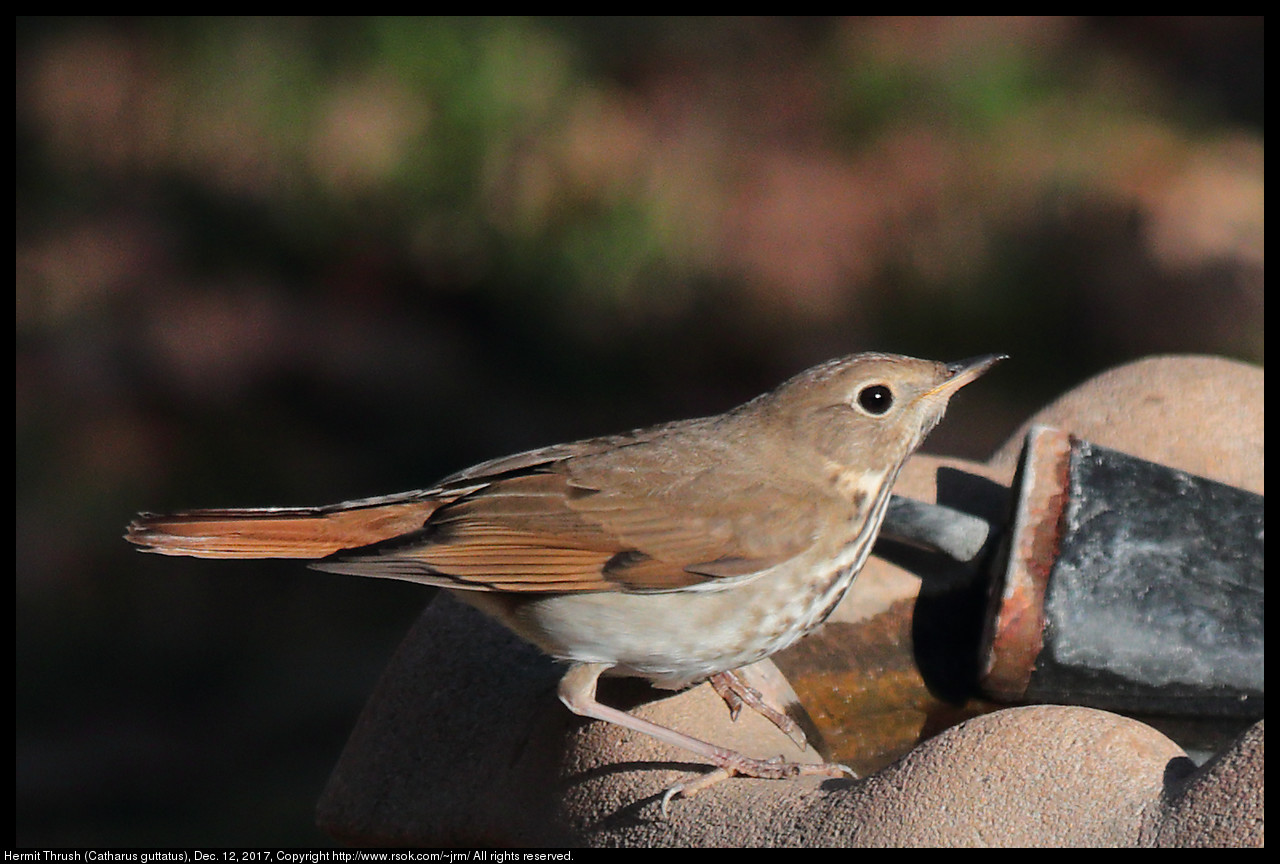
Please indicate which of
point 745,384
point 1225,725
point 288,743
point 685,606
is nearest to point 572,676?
point 685,606

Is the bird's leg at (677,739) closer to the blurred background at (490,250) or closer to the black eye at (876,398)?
the black eye at (876,398)

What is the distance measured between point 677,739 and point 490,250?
5573 millimetres

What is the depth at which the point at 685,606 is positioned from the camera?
2.99 meters

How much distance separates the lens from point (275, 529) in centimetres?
309

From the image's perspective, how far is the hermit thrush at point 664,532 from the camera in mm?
2967

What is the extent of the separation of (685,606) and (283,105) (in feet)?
20.8

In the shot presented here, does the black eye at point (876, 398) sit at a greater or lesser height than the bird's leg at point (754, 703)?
greater

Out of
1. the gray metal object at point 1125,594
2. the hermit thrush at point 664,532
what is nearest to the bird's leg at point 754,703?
the hermit thrush at point 664,532

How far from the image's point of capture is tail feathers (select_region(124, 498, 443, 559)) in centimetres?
303

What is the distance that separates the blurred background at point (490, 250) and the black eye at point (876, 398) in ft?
13.3

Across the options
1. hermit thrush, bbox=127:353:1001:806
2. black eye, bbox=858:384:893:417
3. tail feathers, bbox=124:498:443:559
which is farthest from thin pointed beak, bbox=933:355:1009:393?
tail feathers, bbox=124:498:443:559

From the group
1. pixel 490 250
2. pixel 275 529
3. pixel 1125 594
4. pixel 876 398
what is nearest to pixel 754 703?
pixel 876 398

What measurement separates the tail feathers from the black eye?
100cm

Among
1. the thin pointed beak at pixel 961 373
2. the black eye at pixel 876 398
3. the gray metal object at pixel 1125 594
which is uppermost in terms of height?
the thin pointed beak at pixel 961 373
